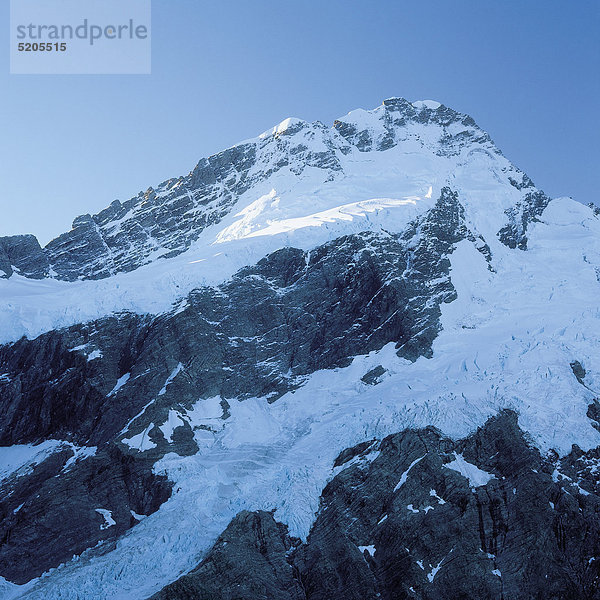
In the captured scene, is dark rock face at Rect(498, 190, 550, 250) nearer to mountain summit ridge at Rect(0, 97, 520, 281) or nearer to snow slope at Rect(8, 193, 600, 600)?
snow slope at Rect(8, 193, 600, 600)

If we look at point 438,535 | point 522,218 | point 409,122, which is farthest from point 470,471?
point 409,122

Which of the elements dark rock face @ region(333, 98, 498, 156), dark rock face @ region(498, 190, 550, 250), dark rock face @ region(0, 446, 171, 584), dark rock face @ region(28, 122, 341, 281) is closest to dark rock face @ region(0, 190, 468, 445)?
dark rock face @ region(0, 446, 171, 584)

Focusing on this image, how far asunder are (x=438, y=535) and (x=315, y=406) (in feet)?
75.2

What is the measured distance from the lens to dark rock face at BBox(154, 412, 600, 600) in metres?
50.7

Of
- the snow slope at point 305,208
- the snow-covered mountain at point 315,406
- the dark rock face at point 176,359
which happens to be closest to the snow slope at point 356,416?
the snow-covered mountain at point 315,406

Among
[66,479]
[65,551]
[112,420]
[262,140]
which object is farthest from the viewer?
[262,140]

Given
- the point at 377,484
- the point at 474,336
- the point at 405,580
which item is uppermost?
the point at 474,336

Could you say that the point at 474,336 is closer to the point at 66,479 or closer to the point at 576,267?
the point at 576,267

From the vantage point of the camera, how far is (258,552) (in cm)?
5388

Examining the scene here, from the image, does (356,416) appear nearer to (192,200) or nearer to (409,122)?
(192,200)

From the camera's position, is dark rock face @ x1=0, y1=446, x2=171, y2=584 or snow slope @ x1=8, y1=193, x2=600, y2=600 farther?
dark rock face @ x1=0, y1=446, x2=171, y2=584

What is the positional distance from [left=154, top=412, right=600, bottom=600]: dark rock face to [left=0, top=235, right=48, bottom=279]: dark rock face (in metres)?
72.0

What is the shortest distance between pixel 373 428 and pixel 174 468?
20612 millimetres

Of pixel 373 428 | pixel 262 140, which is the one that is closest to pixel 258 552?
pixel 373 428
